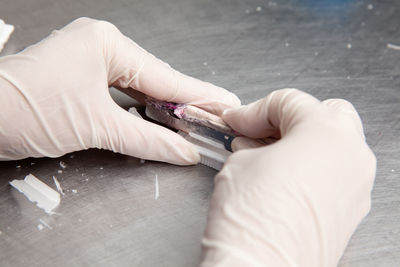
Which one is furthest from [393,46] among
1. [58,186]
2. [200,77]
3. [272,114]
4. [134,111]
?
[58,186]

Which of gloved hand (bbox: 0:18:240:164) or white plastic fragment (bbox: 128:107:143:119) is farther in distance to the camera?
white plastic fragment (bbox: 128:107:143:119)

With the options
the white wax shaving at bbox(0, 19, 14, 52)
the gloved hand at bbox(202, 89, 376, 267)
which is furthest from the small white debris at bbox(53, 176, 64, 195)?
the white wax shaving at bbox(0, 19, 14, 52)

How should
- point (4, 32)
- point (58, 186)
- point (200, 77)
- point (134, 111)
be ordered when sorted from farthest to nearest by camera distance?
point (4, 32) → point (200, 77) → point (134, 111) → point (58, 186)

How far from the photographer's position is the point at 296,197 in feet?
3.36

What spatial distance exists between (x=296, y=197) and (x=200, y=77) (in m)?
0.91

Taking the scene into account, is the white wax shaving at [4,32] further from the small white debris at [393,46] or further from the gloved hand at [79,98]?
the small white debris at [393,46]

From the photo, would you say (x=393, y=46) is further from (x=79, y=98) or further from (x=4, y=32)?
(x=4, y=32)

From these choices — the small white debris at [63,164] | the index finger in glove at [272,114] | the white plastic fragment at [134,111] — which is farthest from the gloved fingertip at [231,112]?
the small white debris at [63,164]

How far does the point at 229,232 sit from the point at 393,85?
1210mm

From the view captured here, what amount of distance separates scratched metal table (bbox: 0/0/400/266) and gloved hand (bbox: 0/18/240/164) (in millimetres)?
99

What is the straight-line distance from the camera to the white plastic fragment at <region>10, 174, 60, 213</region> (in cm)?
134

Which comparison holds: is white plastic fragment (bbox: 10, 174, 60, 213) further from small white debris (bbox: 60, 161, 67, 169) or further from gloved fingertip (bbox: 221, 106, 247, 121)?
gloved fingertip (bbox: 221, 106, 247, 121)

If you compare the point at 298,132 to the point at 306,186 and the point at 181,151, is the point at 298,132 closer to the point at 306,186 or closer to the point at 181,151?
the point at 306,186

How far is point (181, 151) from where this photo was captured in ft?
4.57
